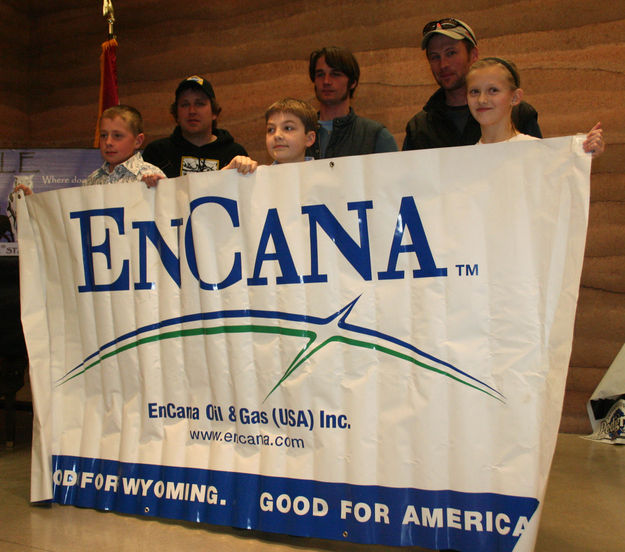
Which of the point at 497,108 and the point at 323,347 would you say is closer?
the point at 323,347

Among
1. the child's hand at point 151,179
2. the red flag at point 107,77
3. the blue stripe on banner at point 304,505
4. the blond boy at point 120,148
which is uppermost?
the red flag at point 107,77

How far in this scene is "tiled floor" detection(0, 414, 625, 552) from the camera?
71.5 inches

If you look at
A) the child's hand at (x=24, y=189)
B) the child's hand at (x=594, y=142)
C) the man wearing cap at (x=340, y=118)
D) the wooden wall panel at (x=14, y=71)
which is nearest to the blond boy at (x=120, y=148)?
the child's hand at (x=24, y=189)

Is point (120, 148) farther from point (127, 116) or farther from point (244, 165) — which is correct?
point (244, 165)

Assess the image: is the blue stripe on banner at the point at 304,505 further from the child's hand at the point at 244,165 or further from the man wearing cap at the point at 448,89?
the man wearing cap at the point at 448,89

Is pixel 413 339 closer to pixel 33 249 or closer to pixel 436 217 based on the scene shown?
pixel 436 217

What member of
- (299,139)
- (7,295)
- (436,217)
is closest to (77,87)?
(7,295)

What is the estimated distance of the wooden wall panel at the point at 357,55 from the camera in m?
3.45

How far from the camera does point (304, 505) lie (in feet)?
5.90

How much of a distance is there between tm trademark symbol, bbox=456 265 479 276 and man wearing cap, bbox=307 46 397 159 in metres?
1.00

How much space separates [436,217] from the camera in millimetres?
1737

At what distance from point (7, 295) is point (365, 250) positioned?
6.02 feet

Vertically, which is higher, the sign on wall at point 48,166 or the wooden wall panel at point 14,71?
the wooden wall panel at point 14,71

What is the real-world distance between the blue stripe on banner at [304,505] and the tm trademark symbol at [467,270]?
0.59 metres
